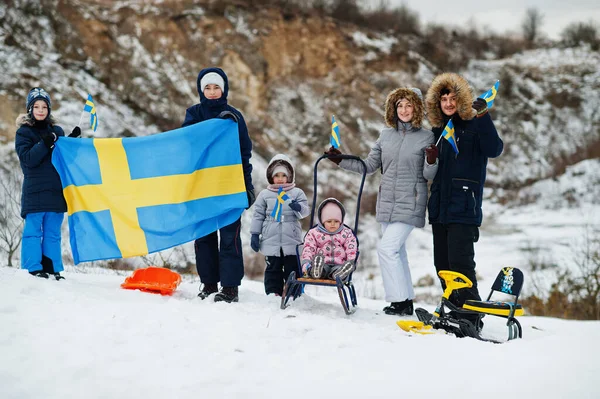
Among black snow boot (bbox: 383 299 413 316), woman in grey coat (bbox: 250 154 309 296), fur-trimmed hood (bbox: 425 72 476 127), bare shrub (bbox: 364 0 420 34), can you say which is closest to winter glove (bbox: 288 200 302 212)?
woman in grey coat (bbox: 250 154 309 296)

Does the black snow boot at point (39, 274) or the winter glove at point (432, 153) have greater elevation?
the winter glove at point (432, 153)

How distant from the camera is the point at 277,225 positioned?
19.1 feet

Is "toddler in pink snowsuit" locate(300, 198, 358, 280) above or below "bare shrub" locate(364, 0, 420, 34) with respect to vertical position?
below

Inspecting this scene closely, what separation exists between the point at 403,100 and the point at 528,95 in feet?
75.6

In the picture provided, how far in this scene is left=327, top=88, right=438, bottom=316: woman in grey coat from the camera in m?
5.27

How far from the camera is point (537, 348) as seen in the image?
3.64 metres

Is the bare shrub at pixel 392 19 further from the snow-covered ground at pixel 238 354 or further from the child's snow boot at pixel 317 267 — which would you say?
the snow-covered ground at pixel 238 354

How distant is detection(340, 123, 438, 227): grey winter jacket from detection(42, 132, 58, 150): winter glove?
11.0 feet

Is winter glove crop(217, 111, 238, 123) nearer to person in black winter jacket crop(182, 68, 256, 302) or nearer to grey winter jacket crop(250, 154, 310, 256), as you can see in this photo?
person in black winter jacket crop(182, 68, 256, 302)

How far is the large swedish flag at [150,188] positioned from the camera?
5.39 meters

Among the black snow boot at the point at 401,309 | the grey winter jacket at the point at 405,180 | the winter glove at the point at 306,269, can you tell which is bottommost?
the black snow boot at the point at 401,309

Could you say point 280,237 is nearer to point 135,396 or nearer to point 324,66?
point 135,396

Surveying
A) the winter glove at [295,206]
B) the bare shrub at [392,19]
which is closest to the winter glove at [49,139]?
the winter glove at [295,206]

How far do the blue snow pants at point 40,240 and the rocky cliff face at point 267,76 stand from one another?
921 cm
